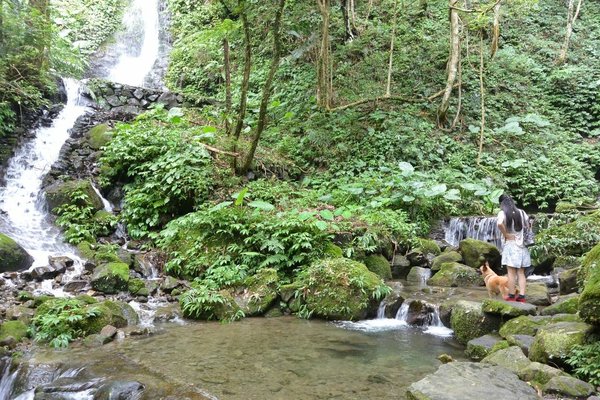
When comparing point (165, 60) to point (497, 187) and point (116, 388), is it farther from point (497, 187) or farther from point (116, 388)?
point (116, 388)

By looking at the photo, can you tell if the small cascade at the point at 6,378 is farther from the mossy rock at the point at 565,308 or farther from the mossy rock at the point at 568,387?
the mossy rock at the point at 565,308

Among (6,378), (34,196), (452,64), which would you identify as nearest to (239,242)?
(6,378)

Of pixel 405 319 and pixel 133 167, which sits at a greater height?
pixel 133 167

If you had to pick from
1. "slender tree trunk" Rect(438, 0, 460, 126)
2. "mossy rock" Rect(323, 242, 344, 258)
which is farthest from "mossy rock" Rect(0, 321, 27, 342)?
"slender tree trunk" Rect(438, 0, 460, 126)

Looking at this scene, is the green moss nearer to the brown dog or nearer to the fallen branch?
the brown dog

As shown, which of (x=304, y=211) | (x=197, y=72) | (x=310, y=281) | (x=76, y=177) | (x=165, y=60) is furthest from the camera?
(x=165, y=60)

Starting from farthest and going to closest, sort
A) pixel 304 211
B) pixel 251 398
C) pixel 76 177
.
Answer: pixel 76 177 < pixel 304 211 < pixel 251 398

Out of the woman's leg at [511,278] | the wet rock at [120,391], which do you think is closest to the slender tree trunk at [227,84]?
the woman's leg at [511,278]

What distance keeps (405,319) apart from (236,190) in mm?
5540

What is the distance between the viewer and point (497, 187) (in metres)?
14.1

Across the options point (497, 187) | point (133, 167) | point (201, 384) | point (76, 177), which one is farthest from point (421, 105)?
point (201, 384)

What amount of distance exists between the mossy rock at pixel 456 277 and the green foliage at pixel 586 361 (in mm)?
4776

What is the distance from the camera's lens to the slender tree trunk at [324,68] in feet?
48.5

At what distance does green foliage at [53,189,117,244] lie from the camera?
1088 centimetres
